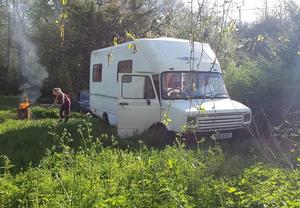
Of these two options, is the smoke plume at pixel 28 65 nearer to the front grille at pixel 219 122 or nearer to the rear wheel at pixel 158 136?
the rear wheel at pixel 158 136

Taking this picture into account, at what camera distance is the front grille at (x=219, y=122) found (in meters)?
9.83

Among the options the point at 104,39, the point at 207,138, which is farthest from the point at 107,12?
the point at 207,138

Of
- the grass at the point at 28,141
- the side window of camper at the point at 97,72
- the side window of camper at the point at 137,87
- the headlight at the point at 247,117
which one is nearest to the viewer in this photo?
the grass at the point at 28,141

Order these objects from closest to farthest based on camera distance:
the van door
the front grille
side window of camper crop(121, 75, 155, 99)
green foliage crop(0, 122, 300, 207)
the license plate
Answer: green foliage crop(0, 122, 300, 207)
the front grille
the license plate
the van door
side window of camper crop(121, 75, 155, 99)

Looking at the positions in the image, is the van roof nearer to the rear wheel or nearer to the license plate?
the rear wheel

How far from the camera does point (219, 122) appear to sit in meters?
10.1

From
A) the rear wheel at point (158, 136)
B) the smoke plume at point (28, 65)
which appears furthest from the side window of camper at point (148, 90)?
the smoke plume at point (28, 65)

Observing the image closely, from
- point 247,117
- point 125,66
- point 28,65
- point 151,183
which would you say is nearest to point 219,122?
point 247,117

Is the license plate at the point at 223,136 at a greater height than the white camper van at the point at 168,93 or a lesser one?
lesser

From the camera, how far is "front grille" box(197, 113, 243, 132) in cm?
983

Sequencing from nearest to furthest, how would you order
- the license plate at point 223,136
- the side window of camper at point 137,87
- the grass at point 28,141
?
the grass at point 28,141 → the license plate at point 223,136 → the side window of camper at point 137,87

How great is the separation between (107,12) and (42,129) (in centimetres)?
1631

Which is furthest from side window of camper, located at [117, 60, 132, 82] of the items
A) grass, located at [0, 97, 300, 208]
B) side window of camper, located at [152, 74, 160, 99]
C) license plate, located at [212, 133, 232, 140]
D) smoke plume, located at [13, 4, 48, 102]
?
smoke plume, located at [13, 4, 48, 102]

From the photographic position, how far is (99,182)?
16.1 ft
